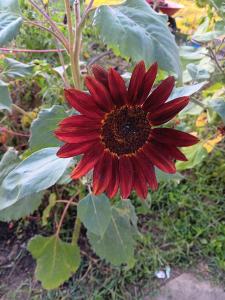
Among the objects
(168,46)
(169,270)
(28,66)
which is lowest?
(169,270)

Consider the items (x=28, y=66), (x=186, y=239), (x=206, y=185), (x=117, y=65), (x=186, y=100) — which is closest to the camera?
(x=186, y=100)

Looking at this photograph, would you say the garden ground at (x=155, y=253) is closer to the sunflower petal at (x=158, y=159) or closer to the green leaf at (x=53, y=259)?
the green leaf at (x=53, y=259)

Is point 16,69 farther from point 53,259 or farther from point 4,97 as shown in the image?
point 53,259

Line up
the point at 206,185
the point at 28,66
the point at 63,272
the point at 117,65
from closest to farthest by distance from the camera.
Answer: the point at 28,66, the point at 63,272, the point at 206,185, the point at 117,65

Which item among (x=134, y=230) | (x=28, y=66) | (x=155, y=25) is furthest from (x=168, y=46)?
(x=134, y=230)

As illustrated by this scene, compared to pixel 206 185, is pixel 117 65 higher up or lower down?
higher up

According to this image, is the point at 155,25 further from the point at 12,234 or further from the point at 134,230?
the point at 12,234

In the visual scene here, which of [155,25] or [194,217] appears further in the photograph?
[194,217]

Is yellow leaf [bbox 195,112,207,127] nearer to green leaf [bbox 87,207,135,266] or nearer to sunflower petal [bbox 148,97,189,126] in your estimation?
green leaf [bbox 87,207,135,266]

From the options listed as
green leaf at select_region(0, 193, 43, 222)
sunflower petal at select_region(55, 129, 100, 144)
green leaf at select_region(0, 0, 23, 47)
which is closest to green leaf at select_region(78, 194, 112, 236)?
green leaf at select_region(0, 193, 43, 222)
